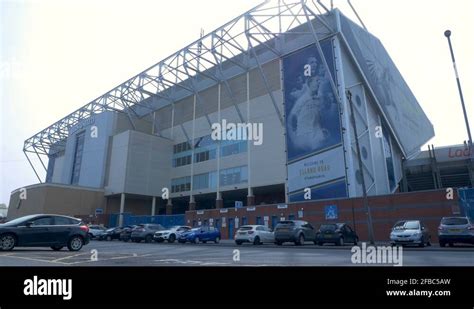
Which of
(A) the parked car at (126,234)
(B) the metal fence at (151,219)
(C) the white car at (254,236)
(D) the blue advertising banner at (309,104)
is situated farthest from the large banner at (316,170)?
(A) the parked car at (126,234)

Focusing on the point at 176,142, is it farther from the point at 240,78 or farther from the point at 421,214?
the point at 421,214

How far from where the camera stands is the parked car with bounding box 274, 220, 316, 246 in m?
20.8

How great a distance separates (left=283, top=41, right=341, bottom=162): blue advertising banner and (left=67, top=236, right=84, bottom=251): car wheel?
23.3m

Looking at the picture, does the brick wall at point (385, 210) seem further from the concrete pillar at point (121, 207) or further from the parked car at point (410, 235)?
the concrete pillar at point (121, 207)

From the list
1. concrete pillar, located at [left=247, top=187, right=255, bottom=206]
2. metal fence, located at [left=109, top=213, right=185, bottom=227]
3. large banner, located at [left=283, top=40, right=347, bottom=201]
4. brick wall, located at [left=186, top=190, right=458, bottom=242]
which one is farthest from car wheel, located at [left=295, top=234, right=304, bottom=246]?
metal fence, located at [left=109, top=213, right=185, bottom=227]

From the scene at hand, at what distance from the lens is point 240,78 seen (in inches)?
1844

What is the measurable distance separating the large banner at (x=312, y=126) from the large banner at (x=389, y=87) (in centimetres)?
395

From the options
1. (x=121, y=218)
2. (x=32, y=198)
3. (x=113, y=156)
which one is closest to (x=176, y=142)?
(x=113, y=156)

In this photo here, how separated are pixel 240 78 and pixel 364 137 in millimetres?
20238

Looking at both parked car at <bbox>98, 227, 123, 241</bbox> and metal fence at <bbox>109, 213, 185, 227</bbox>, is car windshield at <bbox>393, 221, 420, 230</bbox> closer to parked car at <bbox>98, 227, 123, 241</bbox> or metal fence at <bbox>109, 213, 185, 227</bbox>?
parked car at <bbox>98, 227, 123, 241</bbox>

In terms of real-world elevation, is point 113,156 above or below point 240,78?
below

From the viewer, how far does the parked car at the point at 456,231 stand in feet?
52.6

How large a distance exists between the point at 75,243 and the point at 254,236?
1172cm
